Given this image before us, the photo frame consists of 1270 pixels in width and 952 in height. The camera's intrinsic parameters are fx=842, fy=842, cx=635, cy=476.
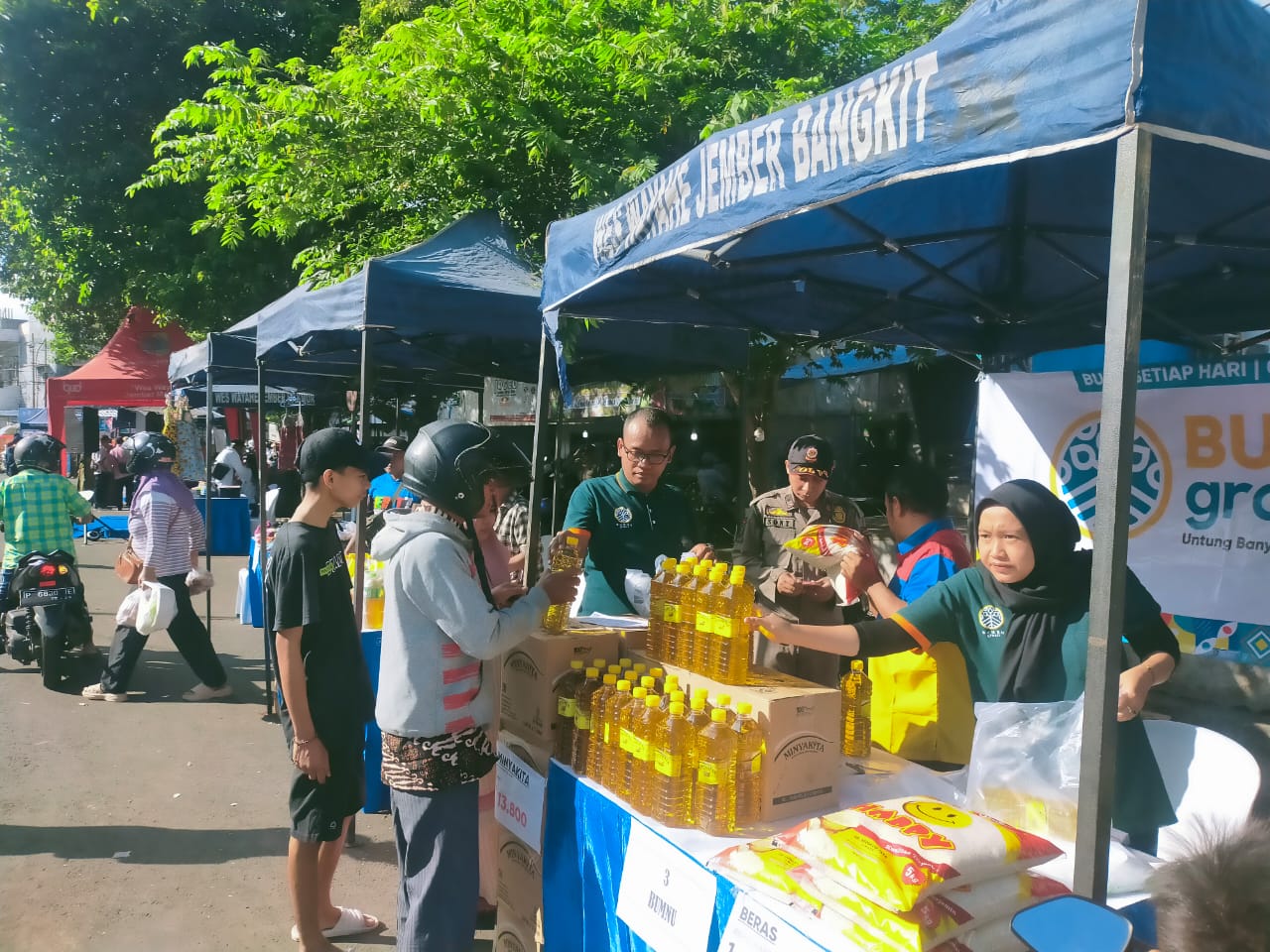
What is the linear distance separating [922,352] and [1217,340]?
12.8 ft

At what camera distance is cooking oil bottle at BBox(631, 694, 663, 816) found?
216 centimetres

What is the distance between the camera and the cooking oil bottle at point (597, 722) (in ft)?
7.82

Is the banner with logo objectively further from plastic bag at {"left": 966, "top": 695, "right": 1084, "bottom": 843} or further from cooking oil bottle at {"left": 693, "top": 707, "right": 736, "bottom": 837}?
cooking oil bottle at {"left": 693, "top": 707, "right": 736, "bottom": 837}

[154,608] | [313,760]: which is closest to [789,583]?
[313,760]

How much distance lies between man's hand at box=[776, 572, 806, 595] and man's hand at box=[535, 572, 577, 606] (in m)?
0.96

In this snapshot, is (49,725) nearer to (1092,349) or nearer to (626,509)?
(626,509)

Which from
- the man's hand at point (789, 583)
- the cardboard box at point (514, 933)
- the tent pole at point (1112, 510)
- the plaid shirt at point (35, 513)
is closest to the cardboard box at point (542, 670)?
the cardboard box at point (514, 933)

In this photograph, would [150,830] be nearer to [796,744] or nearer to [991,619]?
[796,744]

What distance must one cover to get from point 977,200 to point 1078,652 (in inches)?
69.5

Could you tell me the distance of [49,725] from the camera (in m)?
5.78

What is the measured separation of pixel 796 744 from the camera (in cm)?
217

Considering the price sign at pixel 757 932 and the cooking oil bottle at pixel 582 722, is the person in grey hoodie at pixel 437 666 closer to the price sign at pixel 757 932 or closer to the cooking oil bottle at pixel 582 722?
the cooking oil bottle at pixel 582 722

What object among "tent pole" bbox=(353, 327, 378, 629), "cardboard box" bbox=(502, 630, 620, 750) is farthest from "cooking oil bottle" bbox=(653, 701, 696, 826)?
"tent pole" bbox=(353, 327, 378, 629)

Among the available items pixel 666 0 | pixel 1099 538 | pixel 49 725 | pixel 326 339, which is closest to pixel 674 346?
pixel 326 339
